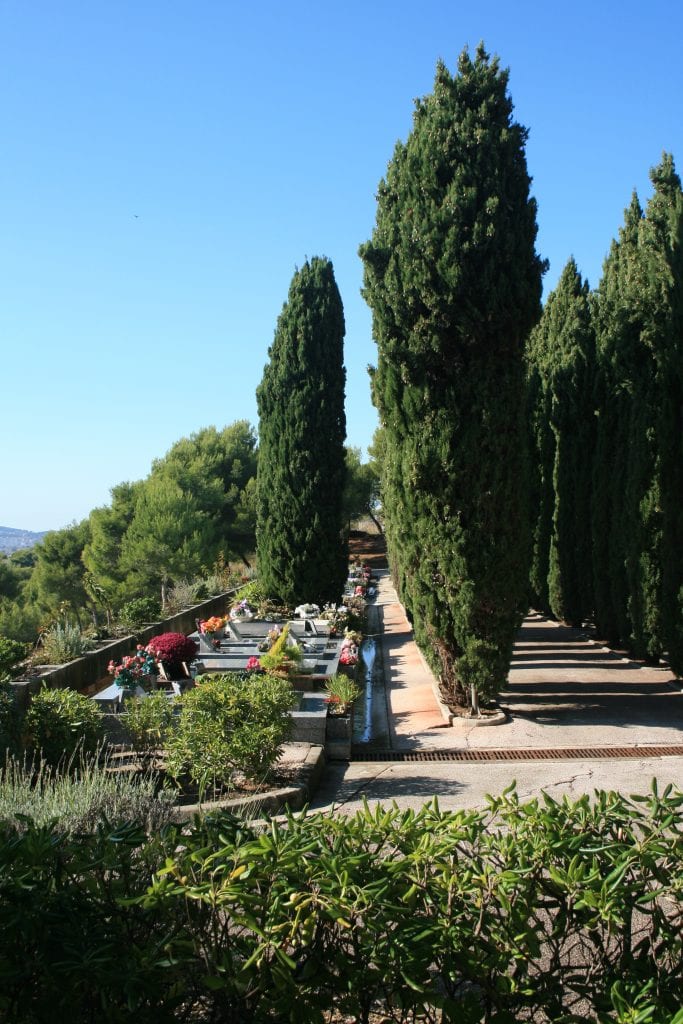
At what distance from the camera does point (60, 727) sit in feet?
18.6

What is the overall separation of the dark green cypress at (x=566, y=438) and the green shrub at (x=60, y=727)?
36.8ft

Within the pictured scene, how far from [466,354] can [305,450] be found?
8.74 meters

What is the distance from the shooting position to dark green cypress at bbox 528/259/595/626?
15000mm

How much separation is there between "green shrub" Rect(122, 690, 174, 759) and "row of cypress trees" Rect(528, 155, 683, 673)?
650 centimetres

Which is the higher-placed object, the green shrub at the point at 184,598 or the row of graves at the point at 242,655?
the green shrub at the point at 184,598

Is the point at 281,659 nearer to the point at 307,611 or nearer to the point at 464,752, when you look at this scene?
the point at 464,752

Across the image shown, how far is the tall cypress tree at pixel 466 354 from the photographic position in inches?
315

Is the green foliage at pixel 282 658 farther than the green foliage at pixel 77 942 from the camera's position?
Yes

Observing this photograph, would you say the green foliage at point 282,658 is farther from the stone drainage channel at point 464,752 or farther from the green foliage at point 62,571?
the green foliage at point 62,571

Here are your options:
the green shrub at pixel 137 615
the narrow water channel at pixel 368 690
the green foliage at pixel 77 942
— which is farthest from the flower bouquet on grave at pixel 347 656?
the green foliage at pixel 77 942

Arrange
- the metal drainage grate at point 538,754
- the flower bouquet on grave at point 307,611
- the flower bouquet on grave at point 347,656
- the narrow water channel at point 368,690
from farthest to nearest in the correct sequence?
the flower bouquet on grave at point 307,611
the flower bouquet on grave at point 347,656
the narrow water channel at point 368,690
the metal drainage grate at point 538,754

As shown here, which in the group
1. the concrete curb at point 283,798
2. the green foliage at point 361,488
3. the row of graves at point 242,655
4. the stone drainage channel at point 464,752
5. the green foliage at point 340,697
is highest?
the green foliage at point 361,488

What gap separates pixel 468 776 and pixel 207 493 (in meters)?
32.7

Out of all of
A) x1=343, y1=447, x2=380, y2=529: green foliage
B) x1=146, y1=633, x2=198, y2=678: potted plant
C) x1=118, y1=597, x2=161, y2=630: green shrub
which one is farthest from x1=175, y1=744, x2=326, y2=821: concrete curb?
x1=343, y1=447, x2=380, y2=529: green foliage
